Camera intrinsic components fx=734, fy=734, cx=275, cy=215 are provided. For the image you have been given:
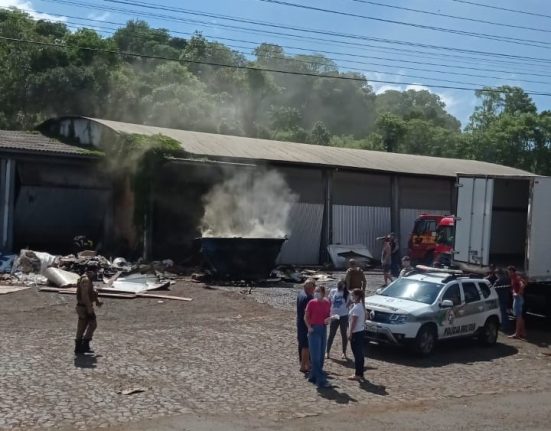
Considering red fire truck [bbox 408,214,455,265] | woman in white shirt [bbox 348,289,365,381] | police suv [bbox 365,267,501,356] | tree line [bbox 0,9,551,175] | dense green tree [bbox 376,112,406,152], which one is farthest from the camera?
dense green tree [bbox 376,112,406,152]

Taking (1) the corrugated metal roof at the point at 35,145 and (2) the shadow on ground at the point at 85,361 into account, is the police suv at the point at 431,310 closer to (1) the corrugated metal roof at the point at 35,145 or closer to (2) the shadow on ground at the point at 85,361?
(2) the shadow on ground at the point at 85,361

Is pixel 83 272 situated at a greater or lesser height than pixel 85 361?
greater

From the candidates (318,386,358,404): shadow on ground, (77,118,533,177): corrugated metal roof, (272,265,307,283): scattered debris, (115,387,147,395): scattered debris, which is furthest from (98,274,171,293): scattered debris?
(318,386,358,404): shadow on ground

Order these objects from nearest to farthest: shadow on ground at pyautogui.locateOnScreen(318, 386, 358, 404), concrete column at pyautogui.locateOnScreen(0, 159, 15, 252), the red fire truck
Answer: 1. shadow on ground at pyautogui.locateOnScreen(318, 386, 358, 404)
2. concrete column at pyautogui.locateOnScreen(0, 159, 15, 252)
3. the red fire truck

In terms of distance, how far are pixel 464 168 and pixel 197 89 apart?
101 ft

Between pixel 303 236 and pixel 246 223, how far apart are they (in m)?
3.86

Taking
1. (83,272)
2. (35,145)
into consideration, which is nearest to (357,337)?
(83,272)

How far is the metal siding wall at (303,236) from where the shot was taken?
30531 millimetres

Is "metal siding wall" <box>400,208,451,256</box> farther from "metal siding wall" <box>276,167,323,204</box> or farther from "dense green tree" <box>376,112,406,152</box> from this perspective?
"dense green tree" <box>376,112,406,152</box>

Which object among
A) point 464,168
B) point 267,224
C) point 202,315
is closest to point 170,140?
point 267,224

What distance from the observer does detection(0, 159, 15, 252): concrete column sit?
2528cm

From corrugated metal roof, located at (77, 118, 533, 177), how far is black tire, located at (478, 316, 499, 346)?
11.2 m

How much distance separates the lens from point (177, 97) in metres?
58.8

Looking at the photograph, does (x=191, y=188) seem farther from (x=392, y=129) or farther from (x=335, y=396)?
(x=392, y=129)
